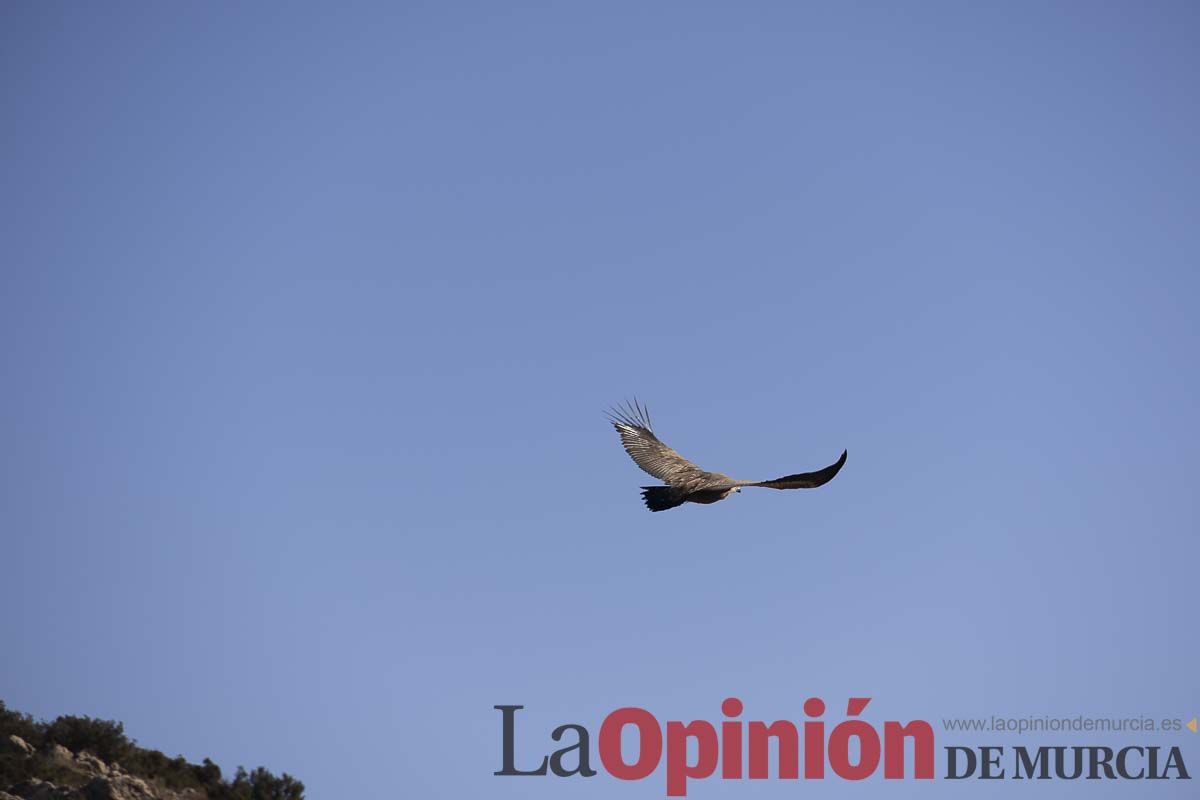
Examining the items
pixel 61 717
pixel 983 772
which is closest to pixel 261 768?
pixel 61 717

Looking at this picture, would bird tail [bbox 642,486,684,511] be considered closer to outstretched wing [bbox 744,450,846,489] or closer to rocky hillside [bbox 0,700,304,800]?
outstretched wing [bbox 744,450,846,489]

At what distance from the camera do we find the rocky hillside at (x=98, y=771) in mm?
40375

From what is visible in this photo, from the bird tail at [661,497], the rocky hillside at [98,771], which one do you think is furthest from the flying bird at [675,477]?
the rocky hillside at [98,771]

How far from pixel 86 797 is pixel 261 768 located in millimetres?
5574

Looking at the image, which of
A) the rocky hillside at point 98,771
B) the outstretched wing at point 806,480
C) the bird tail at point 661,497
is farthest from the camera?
the rocky hillside at point 98,771

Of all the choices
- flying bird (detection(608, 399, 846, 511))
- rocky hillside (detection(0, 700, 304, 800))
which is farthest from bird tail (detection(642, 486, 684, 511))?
rocky hillside (detection(0, 700, 304, 800))

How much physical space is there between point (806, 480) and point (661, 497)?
412cm

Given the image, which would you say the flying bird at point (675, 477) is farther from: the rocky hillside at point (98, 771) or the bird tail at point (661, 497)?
the rocky hillside at point (98, 771)

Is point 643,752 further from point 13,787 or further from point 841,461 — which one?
point 841,461

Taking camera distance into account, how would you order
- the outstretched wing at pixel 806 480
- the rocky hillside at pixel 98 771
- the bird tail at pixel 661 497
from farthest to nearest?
the rocky hillside at pixel 98 771
the bird tail at pixel 661 497
the outstretched wing at pixel 806 480

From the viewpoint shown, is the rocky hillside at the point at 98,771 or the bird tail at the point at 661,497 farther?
the rocky hillside at the point at 98,771

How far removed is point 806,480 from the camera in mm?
32250

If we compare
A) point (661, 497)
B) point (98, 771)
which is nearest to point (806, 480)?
point (661, 497)

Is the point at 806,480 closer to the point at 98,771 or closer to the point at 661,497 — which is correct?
the point at 661,497
